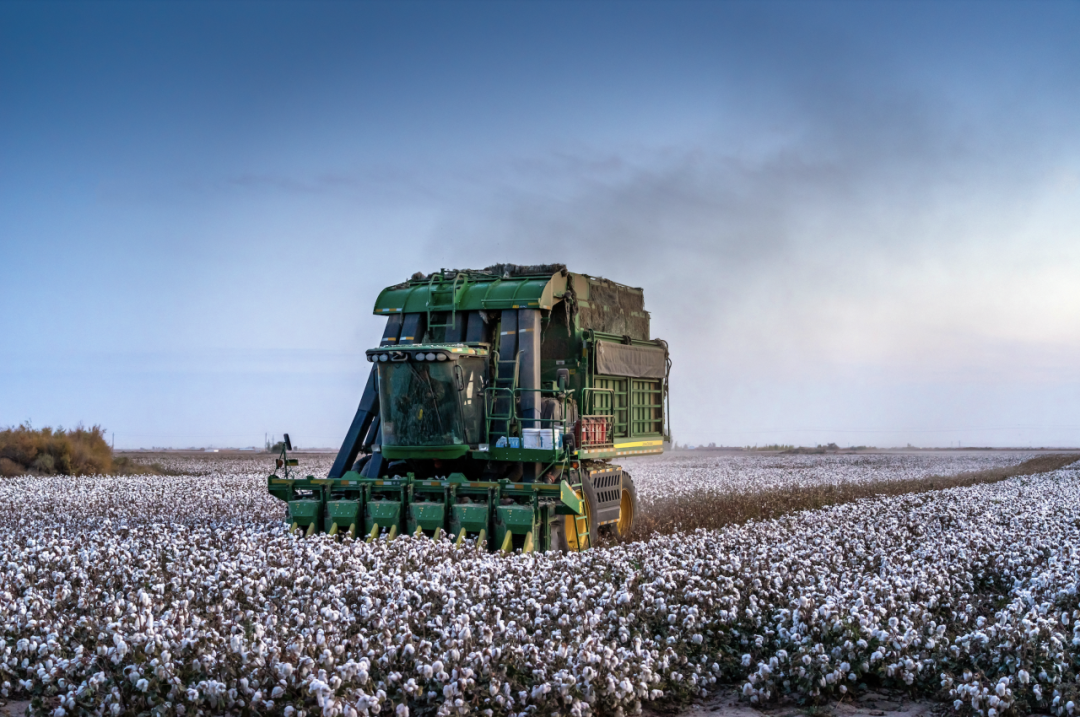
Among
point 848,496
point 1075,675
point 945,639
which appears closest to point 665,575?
point 945,639

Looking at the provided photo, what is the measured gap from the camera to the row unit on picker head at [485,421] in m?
14.9

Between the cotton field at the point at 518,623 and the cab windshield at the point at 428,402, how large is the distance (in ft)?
7.36

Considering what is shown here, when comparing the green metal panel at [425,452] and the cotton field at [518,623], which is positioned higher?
the green metal panel at [425,452]

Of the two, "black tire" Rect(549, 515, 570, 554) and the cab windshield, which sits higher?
the cab windshield

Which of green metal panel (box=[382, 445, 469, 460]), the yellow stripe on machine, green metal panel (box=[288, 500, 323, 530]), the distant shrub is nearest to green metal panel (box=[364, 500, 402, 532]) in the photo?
green metal panel (box=[382, 445, 469, 460])

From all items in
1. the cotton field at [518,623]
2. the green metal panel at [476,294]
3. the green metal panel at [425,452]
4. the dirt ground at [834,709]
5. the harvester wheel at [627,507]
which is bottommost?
the dirt ground at [834,709]

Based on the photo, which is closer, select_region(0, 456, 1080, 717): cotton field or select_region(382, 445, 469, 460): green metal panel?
select_region(0, 456, 1080, 717): cotton field

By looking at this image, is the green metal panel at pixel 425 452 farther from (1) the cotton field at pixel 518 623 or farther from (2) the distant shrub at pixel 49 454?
(2) the distant shrub at pixel 49 454

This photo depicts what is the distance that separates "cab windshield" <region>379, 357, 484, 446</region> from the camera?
15.3 m

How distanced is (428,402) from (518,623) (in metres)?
6.23

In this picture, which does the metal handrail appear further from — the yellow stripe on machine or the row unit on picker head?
the yellow stripe on machine

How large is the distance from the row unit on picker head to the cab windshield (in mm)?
18

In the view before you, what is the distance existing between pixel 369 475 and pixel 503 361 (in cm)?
306

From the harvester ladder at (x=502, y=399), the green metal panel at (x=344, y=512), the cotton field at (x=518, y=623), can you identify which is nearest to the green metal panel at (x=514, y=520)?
the cotton field at (x=518, y=623)
